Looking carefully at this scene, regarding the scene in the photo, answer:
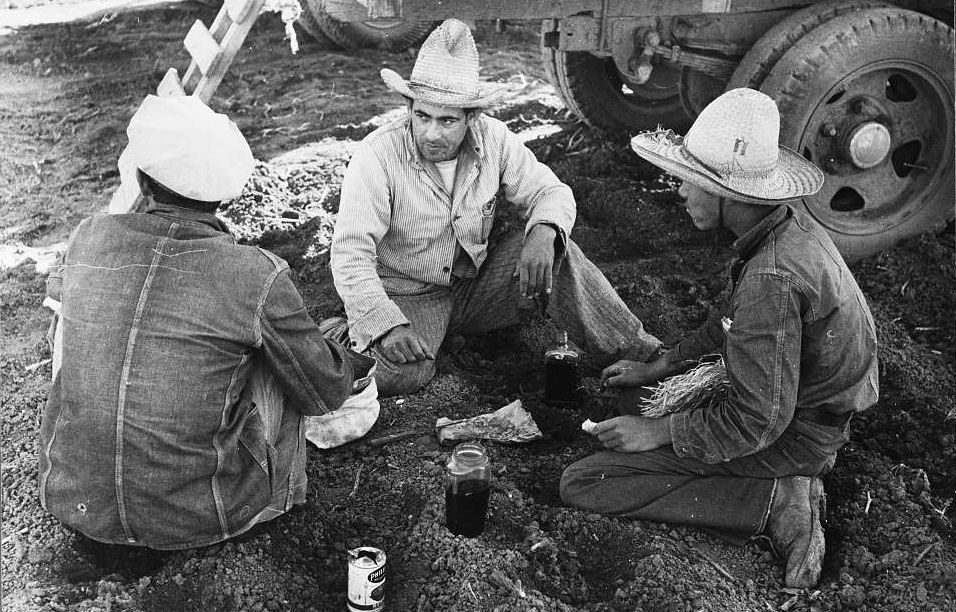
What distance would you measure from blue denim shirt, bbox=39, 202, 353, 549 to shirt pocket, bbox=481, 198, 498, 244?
150 centimetres

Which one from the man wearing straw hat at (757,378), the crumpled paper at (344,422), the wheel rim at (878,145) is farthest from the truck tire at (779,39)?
the crumpled paper at (344,422)

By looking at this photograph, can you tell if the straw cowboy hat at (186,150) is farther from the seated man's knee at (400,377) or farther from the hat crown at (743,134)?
the hat crown at (743,134)

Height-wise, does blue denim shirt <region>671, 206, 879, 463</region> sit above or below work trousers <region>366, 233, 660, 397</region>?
above

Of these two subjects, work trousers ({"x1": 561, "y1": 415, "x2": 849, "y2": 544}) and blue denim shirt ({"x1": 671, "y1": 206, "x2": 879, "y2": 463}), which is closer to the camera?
blue denim shirt ({"x1": 671, "y1": 206, "x2": 879, "y2": 463})

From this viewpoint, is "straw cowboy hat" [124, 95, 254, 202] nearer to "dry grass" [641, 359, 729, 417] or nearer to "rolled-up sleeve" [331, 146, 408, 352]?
"rolled-up sleeve" [331, 146, 408, 352]

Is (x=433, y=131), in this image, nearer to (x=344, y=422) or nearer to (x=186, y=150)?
(x=344, y=422)

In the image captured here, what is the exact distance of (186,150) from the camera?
256 cm

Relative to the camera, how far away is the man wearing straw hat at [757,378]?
285cm

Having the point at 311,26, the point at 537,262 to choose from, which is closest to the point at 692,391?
the point at 537,262

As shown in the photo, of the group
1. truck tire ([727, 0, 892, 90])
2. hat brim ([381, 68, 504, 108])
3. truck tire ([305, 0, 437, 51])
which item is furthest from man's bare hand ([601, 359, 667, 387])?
truck tire ([305, 0, 437, 51])

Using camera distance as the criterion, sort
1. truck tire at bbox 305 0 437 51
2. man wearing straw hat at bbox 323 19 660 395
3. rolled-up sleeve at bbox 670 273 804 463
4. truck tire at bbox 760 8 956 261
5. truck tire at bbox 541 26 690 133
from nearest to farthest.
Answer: rolled-up sleeve at bbox 670 273 804 463 → man wearing straw hat at bbox 323 19 660 395 → truck tire at bbox 760 8 956 261 → truck tire at bbox 541 26 690 133 → truck tire at bbox 305 0 437 51

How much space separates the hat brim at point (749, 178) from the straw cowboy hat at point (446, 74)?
32.7 inches

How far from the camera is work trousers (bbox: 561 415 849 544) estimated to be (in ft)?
10.3

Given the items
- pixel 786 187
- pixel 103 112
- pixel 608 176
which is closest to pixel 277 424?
pixel 786 187
